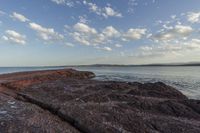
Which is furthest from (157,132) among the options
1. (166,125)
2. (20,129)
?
(20,129)

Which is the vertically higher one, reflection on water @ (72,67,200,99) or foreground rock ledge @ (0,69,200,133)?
foreground rock ledge @ (0,69,200,133)

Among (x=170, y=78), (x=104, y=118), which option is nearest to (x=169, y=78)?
(x=170, y=78)

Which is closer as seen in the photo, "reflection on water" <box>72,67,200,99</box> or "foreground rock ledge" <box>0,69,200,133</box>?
"foreground rock ledge" <box>0,69,200,133</box>

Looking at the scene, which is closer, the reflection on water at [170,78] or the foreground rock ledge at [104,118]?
the foreground rock ledge at [104,118]

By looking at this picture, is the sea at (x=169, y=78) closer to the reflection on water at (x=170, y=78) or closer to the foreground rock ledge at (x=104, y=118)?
the reflection on water at (x=170, y=78)

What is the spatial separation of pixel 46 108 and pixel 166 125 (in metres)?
6.70

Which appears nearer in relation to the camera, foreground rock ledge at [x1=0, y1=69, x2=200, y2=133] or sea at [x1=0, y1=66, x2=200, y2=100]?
foreground rock ledge at [x1=0, y1=69, x2=200, y2=133]

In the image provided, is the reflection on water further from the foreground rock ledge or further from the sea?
the foreground rock ledge

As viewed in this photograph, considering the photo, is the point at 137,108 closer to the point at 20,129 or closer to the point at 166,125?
the point at 166,125

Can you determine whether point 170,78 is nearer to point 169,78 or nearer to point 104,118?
point 169,78

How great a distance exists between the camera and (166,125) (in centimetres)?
750

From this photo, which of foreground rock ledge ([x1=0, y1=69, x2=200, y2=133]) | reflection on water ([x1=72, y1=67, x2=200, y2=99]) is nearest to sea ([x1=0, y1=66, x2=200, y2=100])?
reflection on water ([x1=72, y1=67, x2=200, y2=99])

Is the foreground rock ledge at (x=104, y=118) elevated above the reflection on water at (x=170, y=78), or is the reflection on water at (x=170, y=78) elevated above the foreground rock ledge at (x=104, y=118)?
the foreground rock ledge at (x=104, y=118)

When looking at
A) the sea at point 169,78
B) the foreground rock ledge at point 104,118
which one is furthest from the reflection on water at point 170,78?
the foreground rock ledge at point 104,118
